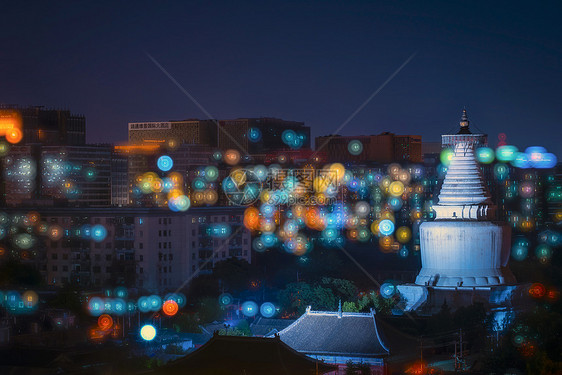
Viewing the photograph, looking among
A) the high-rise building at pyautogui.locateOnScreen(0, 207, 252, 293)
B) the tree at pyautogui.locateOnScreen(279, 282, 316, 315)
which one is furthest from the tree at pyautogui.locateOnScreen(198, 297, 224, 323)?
the high-rise building at pyautogui.locateOnScreen(0, 207, 252, 293)

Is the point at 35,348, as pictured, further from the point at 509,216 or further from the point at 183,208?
the point at 509,216

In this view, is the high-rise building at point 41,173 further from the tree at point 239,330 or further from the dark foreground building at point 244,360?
the dark foreground building at point 244,360

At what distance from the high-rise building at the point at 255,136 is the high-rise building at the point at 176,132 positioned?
1661 mm

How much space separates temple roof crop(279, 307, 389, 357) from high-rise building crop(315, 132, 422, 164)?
95.5 meters

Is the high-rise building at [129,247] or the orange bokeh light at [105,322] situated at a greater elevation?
the high-rise building at [129,247]

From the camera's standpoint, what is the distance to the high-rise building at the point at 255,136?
15225 centimetres

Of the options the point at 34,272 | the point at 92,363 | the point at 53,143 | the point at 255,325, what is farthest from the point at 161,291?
the point at 53,143

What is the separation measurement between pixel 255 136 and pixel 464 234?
4250 inches

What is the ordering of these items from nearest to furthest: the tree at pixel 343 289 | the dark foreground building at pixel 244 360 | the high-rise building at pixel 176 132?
1. the dark foreground building at pixel 244 360
2. the tree at pixel 343 289
3. the high-rise building at pixel 176 132

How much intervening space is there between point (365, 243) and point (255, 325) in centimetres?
5062

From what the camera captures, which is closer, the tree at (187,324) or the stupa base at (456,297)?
the stupa base at (456,297)

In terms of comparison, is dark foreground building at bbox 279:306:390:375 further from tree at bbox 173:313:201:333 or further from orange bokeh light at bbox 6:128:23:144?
orange bokeh light at bbox 6:128:23:144

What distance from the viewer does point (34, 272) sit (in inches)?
2719

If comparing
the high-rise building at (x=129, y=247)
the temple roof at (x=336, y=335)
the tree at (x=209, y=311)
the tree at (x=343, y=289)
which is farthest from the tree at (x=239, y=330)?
the high-rise building at (x=129, y=247)
